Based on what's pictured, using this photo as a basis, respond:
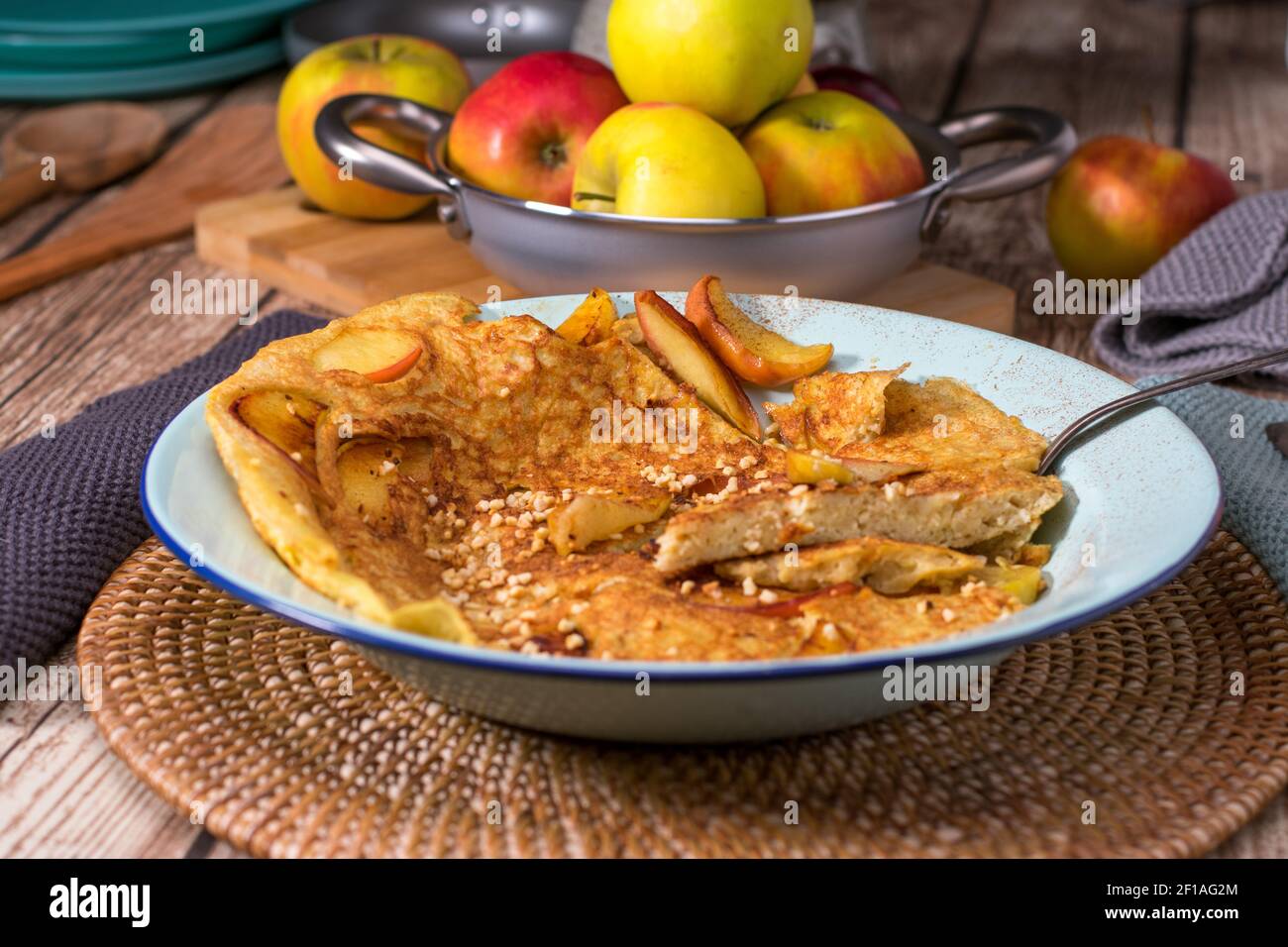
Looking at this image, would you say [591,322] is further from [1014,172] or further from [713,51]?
[1014,172]

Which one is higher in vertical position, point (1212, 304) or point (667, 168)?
point (667, 168)

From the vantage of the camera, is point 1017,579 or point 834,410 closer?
point 1017,579

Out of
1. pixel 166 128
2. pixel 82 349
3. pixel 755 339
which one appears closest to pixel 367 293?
pixel 82 349

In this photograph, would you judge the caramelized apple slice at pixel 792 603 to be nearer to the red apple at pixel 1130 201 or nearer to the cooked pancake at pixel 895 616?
Answer: the cooked pancake at pixel 895 616

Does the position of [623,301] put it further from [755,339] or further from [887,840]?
[887,840]

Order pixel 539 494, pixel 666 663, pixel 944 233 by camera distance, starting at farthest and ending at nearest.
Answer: pixel 944 233, pixel 539 494, pixel 666 663

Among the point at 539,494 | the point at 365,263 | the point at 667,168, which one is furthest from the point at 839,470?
the point at 365,263

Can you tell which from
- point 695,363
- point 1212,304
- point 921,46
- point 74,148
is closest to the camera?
point 695,363

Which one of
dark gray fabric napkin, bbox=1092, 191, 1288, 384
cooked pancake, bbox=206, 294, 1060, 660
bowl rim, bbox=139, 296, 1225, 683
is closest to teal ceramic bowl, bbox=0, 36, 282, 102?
cooked pancake, bbox=206, 294, 1060, 660

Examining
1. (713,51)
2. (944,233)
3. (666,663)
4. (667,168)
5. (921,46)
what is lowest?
(944,233)
